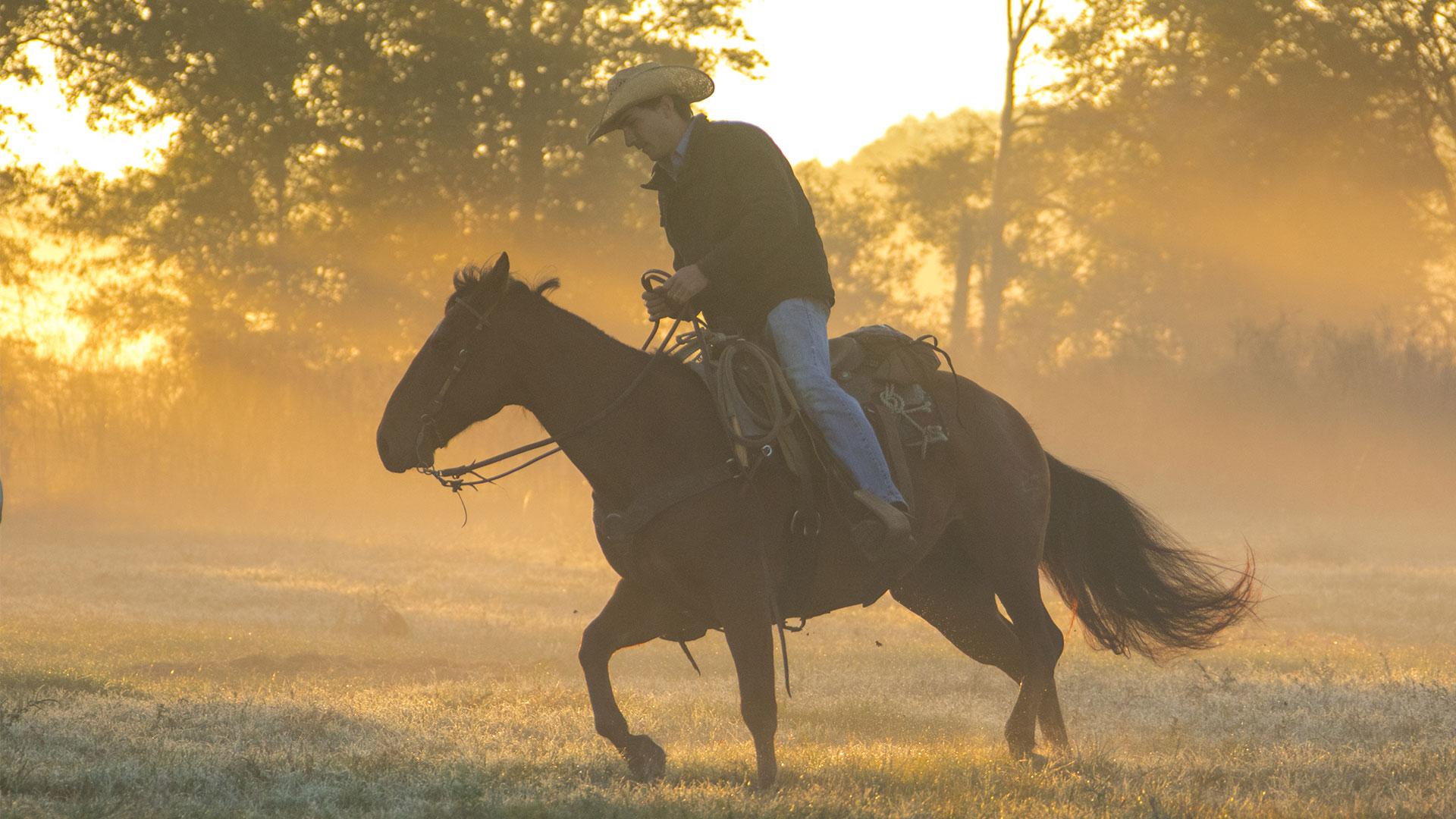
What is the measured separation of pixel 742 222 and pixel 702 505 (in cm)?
133

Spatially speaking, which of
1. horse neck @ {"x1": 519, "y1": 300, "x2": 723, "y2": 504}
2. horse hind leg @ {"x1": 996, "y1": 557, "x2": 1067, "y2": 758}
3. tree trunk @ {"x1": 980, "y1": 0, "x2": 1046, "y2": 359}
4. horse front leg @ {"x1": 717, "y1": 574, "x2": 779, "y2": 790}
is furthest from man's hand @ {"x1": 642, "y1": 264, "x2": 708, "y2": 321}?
tree trunk @ {"x1": 980, "y1": 0, "x2": 1046, "y2": 359}

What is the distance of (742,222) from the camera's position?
7336 millimetres

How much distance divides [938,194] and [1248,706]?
4254 cm

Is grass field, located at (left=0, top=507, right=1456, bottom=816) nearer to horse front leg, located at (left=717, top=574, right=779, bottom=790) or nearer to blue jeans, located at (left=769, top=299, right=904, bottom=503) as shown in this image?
horse front leg, located at (left=717, top=574, right=779, bottom=790)

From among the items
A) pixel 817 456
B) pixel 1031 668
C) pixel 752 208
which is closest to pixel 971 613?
pixel 1031 668

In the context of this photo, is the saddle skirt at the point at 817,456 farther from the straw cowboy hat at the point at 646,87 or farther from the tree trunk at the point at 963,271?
the tree trunk at the point at 963,271

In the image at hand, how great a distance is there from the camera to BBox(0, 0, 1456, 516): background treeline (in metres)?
30.9

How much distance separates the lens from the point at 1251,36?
42.0 metres

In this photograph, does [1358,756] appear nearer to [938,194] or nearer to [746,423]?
[746,423]

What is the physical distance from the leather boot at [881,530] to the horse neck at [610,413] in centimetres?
76

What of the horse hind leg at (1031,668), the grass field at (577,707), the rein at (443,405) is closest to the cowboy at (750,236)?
the rein at (443,405)

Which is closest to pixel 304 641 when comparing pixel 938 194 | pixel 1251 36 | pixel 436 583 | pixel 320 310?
pixel 436 583

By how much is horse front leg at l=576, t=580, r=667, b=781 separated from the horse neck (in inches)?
24.1

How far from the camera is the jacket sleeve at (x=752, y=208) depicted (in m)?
A: 7.31
